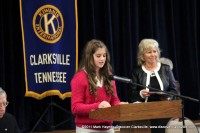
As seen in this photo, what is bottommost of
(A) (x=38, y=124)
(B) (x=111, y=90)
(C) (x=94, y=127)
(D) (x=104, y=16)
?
(A) (x=38, y=124)

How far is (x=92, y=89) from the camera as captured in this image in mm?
3285

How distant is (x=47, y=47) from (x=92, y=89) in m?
2.51

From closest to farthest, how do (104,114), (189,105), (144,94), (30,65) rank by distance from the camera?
(104,114), (144,94), (30,65), (189,105)

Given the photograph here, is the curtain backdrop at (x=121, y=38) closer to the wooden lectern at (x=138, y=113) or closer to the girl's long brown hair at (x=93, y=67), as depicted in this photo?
the girl's long brown hair at (x=93, y=67)

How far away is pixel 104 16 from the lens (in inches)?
253

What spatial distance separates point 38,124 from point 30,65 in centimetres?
88

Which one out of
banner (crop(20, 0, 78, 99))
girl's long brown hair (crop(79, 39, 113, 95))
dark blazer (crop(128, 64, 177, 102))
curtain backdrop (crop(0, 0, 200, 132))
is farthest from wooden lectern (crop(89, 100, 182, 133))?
curtain backdrop (crop(0, 0, 200, 132))

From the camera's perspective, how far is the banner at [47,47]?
562cm

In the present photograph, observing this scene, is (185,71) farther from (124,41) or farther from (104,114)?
(104,114)

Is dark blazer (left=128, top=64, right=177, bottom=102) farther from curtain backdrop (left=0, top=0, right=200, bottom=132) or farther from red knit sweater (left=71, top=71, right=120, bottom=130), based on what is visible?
curtain backdrop (left=0, top=0, right=200, bottom=132)

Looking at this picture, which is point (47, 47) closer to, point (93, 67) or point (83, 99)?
point (93, 67)

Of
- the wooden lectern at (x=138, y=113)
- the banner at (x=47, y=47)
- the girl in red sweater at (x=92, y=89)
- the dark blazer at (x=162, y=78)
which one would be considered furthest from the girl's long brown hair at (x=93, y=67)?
the banner at (x=47, y=47)

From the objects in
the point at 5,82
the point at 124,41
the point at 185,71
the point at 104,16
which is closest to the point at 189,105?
the point at 185,71

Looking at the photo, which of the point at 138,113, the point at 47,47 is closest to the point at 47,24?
the point at 47,47
